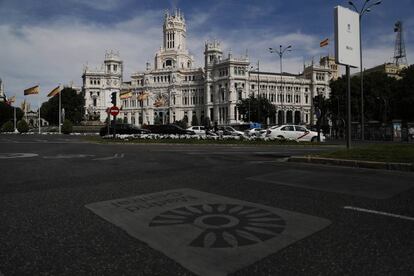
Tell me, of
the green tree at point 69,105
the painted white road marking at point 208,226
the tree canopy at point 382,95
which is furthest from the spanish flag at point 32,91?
the painted white road marking at point 208,226

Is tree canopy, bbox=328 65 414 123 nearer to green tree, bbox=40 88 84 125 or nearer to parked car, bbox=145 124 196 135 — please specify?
parked car, bbox=145 124 196 135

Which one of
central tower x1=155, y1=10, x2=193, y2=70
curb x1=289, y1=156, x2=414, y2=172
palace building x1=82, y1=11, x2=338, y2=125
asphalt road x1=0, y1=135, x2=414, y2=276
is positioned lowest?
asphalt road x1=0, y1=135, x2=414, y2=276

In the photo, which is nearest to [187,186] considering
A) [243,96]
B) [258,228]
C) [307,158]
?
[258,228]

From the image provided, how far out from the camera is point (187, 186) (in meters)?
7.02

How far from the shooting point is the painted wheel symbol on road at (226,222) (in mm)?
3744

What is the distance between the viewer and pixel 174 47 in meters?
143

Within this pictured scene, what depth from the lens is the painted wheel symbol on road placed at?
3.74 metres

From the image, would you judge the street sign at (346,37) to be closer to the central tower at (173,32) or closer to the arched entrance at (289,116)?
the arched entrance at (289,116)

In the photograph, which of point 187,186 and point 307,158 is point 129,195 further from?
point 307,158

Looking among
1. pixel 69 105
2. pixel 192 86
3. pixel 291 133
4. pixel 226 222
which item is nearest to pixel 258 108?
pixel 291 133

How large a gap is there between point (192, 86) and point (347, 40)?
396 feet

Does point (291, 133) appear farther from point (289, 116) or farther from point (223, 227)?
point (289, 116)

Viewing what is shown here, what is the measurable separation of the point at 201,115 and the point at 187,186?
12375cm

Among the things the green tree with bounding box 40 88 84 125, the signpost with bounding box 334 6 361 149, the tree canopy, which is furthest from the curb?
the green tree with bounding box 40 88 84 125
